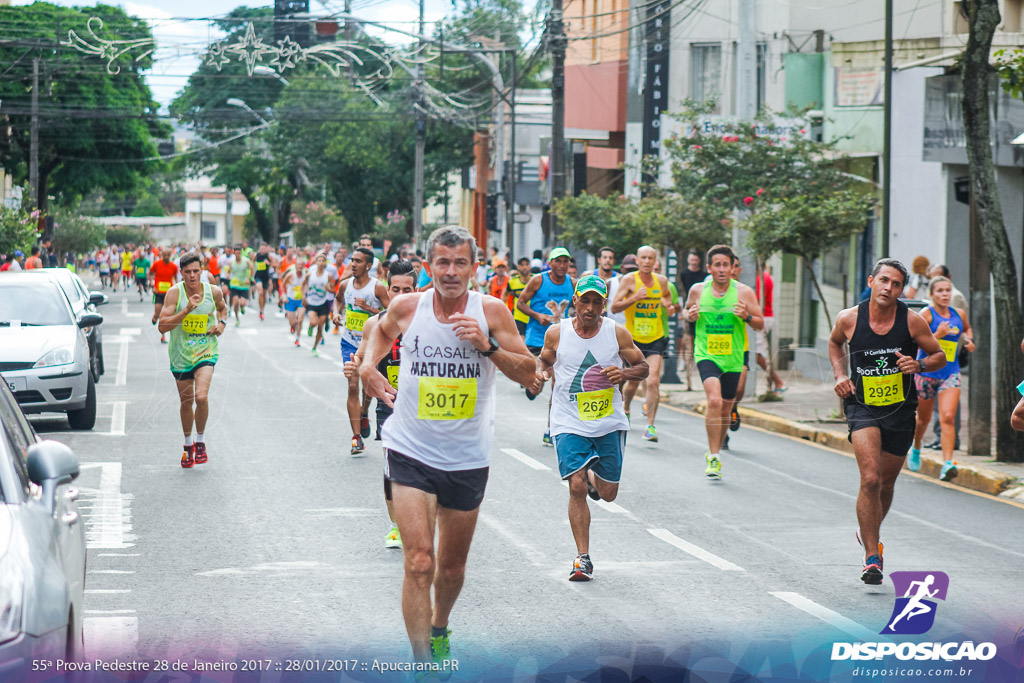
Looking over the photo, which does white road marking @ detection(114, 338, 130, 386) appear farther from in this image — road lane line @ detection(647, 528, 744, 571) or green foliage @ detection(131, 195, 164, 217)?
green foliage @ detection(131, 195, 164, 217)

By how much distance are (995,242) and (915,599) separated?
6.59 meters

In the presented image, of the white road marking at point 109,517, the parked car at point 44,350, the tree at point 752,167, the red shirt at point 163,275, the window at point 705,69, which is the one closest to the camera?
the white road marking at point 109,517

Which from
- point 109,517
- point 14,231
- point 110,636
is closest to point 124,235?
point 14,231

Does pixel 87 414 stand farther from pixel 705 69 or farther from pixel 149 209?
pixel 149 209

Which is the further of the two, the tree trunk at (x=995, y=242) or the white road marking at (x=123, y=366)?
the white road marking at (x=123, y=366)

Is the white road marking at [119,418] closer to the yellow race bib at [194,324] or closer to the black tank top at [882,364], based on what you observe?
the yellow race bib at [194,324]

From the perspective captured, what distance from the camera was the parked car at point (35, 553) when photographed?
416 cm

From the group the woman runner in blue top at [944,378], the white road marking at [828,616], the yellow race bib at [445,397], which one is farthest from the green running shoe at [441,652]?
the woman runner in blue top at [944,378]

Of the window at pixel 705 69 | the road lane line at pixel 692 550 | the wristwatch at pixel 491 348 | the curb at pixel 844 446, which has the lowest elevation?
the curb at pixel 844 446

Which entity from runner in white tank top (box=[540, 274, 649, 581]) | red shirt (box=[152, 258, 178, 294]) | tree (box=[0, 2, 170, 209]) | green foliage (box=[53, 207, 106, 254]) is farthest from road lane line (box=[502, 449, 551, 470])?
green foliage (box=[53, 207, 106, 254])

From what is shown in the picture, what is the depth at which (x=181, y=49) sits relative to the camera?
1057 inches

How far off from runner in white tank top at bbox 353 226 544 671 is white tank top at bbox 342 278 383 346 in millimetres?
7186

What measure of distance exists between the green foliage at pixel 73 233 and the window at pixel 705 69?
92.2ft

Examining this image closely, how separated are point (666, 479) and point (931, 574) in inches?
162
